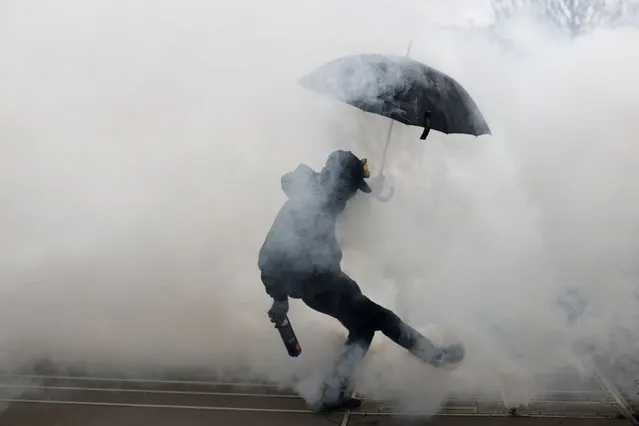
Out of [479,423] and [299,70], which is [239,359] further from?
[299,70]

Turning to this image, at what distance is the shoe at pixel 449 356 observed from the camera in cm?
388

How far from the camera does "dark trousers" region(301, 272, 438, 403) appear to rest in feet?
12.3

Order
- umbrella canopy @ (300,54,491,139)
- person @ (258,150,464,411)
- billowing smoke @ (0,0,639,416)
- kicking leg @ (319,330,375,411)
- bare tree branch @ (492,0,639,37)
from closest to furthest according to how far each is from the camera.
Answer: umbrella canopy @ (300,54,491,139)
person @ (258,150,464,411)
kicking leg @ (319,330,375,411)
billowing smoke @ (0,0,639,416)
bare tree branch @ (492,0,639,37)

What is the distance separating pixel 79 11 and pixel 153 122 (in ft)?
3.47

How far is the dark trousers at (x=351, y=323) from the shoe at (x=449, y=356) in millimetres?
36

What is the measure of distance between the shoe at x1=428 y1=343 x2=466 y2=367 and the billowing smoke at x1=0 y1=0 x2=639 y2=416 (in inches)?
16.7

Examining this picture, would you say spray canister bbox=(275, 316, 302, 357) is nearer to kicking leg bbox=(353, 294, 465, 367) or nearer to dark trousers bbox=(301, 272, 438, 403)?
dark trousers bbox=(301, 272, 438, 403)

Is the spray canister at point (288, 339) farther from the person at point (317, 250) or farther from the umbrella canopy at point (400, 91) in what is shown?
the umbrella canopy at point (400, 91)

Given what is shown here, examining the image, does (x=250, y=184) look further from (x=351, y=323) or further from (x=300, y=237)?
(x=351, y=323)

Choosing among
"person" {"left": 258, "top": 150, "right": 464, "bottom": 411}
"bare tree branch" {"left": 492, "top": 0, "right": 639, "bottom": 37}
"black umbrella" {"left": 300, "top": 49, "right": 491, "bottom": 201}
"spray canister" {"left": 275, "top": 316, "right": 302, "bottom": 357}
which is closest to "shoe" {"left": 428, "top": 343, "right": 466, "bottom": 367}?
"person" {"left": 258, "top": 150, "right": 464, "bottom": 411}

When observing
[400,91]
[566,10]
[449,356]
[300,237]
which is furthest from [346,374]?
[566,10]

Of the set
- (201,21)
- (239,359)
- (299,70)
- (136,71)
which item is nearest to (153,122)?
(136,71)

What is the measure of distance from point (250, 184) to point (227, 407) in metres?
1.72

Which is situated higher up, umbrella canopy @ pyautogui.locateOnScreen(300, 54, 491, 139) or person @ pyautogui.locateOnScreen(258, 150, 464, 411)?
umbrella canopy @ pyautogui.locateOnScreen(300, 54, 491, 139)
